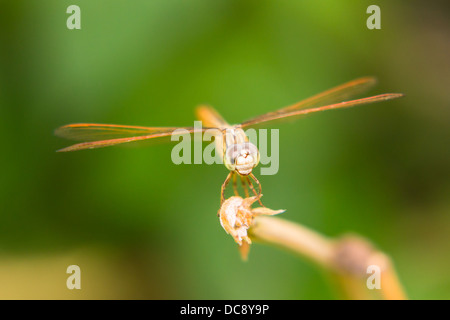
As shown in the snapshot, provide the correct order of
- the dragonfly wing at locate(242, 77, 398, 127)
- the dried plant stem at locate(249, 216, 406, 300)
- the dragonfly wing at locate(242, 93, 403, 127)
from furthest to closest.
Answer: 1. the dragonfly wing at locate(242, 77, 398, 127)
2. the dried plant stem at locate(249, 216, 406, 300)
3. the dragonfly wing at locate(242, 93, 403, 127)

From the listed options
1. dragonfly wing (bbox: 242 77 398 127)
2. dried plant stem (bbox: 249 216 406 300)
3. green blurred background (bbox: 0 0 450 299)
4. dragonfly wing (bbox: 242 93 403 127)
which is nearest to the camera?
dragonfly wing (bbox: 242 93 403 127)

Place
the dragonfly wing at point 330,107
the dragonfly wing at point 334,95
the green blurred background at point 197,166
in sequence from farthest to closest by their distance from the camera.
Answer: the green blurred background at point 197,166 → the dragonfly wing at point 334,95 → the dragonfly wing at point 330,107

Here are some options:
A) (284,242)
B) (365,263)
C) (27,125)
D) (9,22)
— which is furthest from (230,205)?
(9,22)

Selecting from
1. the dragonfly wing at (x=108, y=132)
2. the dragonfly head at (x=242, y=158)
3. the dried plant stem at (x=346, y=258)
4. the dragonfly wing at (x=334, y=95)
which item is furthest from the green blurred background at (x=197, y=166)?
the dragonfly head at (x=242, y=158)

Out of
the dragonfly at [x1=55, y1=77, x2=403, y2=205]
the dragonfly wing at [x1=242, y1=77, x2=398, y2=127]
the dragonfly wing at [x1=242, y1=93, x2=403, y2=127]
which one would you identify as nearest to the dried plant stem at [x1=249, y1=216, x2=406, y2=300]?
the dragonfly at [x1=55, y1=77, x2=403, y2=205]

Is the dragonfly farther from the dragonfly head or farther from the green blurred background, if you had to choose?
the green blurred background

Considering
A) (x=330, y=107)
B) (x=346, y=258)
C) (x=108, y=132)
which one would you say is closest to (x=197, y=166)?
(x=108, y=132)

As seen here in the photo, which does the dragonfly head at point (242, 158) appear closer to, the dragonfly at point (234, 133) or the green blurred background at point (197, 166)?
the dragonfly at point (234, 133)

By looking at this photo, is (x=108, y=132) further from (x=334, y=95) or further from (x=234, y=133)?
(x=334, y=95)
